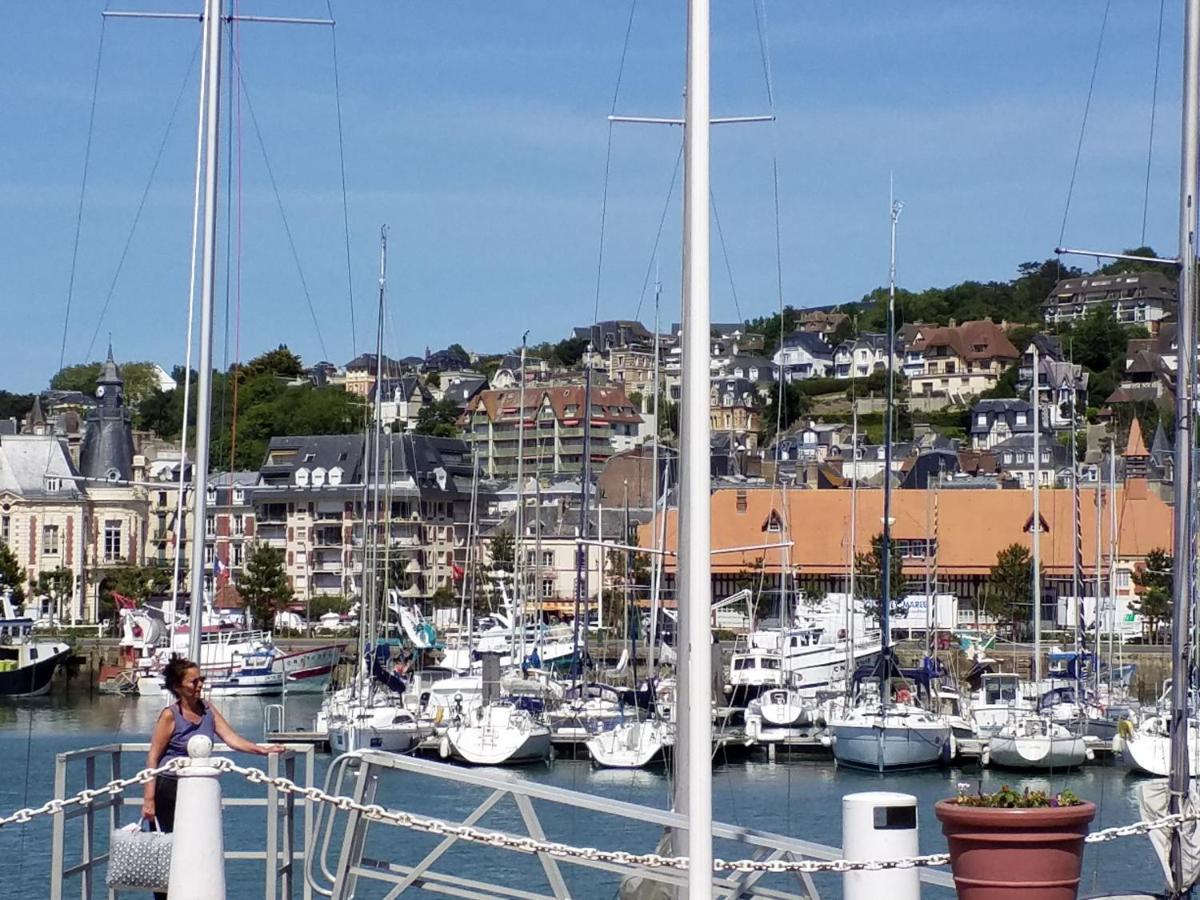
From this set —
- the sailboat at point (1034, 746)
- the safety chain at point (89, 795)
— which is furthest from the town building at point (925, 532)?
the safety chain at point (89, 795)

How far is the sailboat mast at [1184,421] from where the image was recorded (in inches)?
680

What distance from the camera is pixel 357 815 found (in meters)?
11.7

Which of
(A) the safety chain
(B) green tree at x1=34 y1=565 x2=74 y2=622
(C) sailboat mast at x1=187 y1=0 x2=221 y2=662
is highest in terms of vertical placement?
(C) sailboat mast at x1=187 y1=0 x2=221 y2=662

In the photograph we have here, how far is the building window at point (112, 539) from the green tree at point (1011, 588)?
56556 millimetres

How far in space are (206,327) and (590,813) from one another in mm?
23775

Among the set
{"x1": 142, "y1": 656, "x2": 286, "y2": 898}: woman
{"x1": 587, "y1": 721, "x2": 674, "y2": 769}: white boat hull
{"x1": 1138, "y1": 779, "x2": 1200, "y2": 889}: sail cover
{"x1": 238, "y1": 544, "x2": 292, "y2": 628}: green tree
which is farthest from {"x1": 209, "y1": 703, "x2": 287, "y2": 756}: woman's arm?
{"x1": 238, "y1": 544, "x2": 292, "y2": 628}: green tree

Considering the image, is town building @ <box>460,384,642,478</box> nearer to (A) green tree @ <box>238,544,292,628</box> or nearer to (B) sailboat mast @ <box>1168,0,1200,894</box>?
(A) green tree @ <box>238,544,292,628</box>

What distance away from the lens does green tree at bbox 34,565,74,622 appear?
110750 mm

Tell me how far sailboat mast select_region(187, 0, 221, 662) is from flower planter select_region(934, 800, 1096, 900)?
34.0ft

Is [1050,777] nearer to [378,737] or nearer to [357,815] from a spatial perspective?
[378,737]

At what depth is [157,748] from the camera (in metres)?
11.3

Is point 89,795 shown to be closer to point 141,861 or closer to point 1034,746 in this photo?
point 141,861

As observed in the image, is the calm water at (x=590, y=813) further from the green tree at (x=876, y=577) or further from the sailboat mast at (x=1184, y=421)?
the green tree at (x=876, y=577)

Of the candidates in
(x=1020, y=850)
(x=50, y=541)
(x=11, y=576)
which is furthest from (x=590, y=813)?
(x=50, y=541)
